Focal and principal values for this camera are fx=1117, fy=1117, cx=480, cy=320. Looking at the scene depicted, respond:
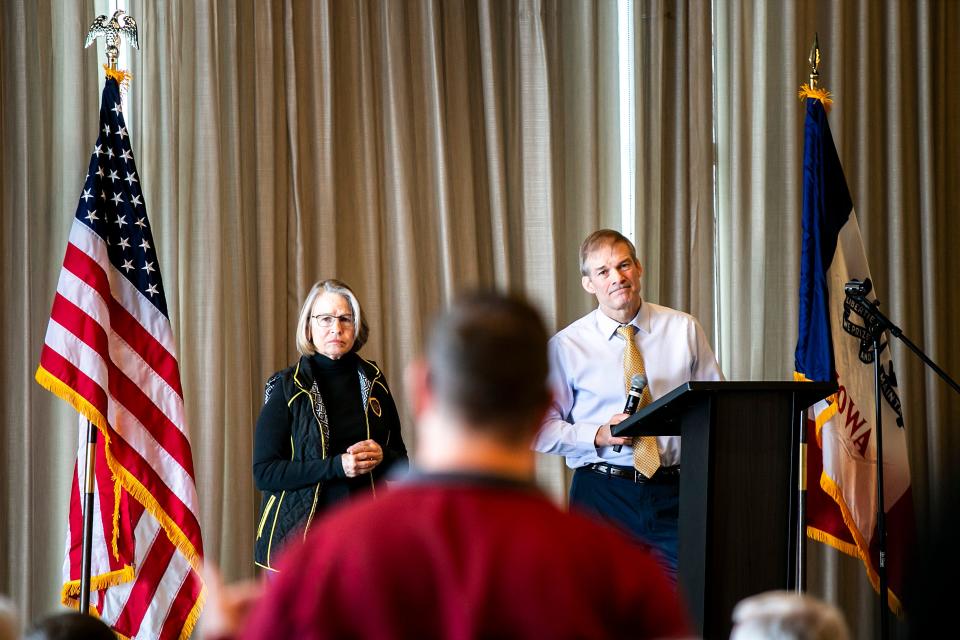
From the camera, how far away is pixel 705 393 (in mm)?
3035

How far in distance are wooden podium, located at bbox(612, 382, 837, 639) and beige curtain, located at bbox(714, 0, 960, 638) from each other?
2.58 metres

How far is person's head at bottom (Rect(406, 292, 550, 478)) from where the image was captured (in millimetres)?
1297

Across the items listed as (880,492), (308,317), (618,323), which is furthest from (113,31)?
(880,492)

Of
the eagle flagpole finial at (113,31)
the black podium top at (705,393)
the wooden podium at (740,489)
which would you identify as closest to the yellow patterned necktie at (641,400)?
the black podium top at (705,393)

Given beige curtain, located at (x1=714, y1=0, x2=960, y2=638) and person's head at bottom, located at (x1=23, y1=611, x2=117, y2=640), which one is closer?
person's head at bottom, located at (x1=23, y1=611, x2=117, y2=640)

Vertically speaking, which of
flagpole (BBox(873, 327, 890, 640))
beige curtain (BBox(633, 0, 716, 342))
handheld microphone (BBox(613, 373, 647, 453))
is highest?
beige curtain (BBox(633, 0, 716, 342))

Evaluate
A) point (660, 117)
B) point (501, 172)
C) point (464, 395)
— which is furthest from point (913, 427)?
point (464, 395)

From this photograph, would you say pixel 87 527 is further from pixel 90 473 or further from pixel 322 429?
pixel 322 429

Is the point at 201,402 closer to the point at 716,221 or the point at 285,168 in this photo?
the point at 285,168

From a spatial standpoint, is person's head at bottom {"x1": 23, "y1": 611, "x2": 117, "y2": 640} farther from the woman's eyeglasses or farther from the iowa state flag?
the iowa state flag

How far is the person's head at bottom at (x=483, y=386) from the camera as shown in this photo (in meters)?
1.30

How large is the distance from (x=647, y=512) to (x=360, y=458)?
39.3 inches

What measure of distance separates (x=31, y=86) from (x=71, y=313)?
3.77ft

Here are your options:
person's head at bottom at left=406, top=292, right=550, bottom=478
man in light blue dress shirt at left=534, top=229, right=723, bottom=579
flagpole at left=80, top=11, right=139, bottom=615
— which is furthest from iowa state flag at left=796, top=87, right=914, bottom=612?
person's head at bottom at left=406, top=292, right=550, bottom=478
